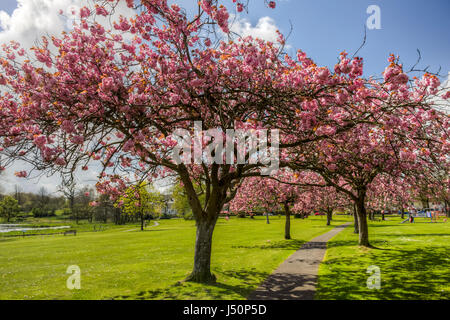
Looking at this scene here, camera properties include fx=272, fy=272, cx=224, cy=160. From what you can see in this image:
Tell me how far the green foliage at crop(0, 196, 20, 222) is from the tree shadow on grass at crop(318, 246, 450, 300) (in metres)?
83.7

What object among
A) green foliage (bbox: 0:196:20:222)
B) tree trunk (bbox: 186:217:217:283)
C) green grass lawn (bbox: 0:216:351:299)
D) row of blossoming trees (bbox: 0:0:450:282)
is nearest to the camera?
row of blossoming trees (bbox: 0:0:450:282)

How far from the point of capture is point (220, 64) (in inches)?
366

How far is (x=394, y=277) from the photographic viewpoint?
10875 mm

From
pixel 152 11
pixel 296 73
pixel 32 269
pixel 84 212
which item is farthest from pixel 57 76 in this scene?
pixel 84 212

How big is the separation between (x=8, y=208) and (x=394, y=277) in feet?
286

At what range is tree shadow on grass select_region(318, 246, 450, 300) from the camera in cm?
879

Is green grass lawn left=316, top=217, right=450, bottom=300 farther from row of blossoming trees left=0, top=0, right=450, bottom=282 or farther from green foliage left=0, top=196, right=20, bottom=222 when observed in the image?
green foliage left=0, top=196, right=20, bottom=222

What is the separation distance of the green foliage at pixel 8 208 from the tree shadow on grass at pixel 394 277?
275 feet

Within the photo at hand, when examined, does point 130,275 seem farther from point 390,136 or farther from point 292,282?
point 390,136

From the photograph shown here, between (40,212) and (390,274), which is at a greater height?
(390,274)

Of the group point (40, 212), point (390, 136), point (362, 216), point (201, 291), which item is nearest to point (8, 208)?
point (40, 212)

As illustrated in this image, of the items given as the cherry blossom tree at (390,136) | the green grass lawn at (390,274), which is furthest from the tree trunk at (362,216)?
the cherry blossom tree at (390,136)

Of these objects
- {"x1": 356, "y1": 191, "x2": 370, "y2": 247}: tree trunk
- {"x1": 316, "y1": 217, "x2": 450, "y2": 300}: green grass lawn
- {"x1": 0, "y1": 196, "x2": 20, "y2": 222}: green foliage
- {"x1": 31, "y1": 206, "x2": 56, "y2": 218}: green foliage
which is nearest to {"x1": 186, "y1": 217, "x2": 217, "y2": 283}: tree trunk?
{"x1": 316, "y1": 217, "x2": 450, "y2": 300}: green grass lawn

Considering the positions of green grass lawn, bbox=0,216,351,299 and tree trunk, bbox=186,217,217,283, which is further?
tree trunk, bbox=186,217,217,283
